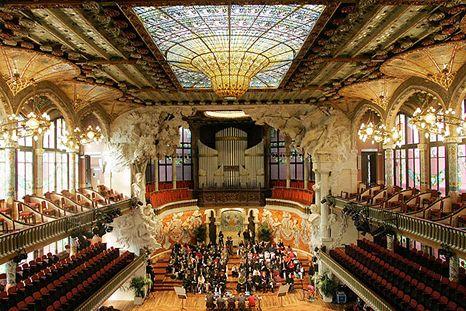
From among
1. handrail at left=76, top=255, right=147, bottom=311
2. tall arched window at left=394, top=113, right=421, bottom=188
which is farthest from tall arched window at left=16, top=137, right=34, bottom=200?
tall arched window at left=394, top=113, right=421, bottom=188

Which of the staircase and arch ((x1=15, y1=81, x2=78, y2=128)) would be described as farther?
the staircase

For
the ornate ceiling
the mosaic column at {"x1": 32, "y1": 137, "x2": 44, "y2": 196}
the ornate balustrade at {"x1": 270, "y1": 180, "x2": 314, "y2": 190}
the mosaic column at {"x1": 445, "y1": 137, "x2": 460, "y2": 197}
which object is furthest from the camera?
the ornate balustrade at {"x1": 270, "y1": 180, "x2": 314, "y2": 190}

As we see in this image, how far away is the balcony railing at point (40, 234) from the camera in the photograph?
10320mm

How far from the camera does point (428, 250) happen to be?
1775 centimetres

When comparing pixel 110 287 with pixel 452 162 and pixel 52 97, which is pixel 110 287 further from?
pixel 452 162

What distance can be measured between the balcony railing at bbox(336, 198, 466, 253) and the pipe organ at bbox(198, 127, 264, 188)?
489 inches

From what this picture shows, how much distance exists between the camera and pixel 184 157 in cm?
2828

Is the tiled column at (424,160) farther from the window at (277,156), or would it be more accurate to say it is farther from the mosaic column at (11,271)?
the mosaic column at (11,271)

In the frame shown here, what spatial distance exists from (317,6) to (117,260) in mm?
12764

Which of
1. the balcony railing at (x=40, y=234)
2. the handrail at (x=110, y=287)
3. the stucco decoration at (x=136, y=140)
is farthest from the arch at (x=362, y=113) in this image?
the balcony railing at (x=40, y=234)

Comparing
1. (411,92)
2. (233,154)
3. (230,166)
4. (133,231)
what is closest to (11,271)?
(133,231)

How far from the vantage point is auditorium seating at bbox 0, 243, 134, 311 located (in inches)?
413

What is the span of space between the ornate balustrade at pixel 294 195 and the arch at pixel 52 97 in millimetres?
12701

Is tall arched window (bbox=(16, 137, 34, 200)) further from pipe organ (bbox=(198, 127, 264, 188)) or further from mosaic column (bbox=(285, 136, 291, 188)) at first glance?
mosaic column (bbox=(285, 136, 291, 188))
